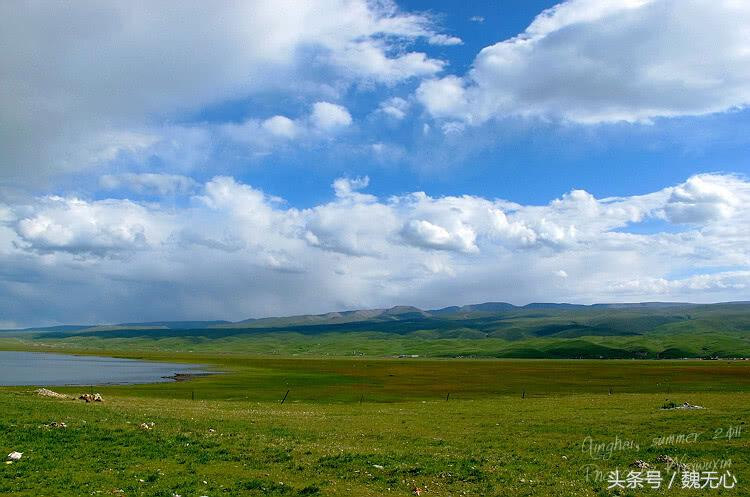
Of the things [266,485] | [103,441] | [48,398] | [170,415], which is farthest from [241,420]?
[48,398]

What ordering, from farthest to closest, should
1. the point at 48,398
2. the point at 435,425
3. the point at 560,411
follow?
the point at 48,398 → the point at 560,411 → the point at 435,425

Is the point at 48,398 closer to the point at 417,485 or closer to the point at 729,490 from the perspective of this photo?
the point at 417,485

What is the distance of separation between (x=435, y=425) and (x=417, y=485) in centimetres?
1838

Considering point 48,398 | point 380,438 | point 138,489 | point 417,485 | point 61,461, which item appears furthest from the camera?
point 48,398

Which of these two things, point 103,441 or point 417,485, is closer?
point 417,485

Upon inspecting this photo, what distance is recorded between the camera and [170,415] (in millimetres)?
40344

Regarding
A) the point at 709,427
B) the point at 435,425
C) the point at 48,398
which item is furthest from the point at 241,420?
the point at 709,427

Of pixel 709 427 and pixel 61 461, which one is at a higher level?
pixel 61 461

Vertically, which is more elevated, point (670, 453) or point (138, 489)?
point (138, 489)

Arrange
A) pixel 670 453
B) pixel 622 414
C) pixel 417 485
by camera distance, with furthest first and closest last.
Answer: pixel 622 414 → pixel 670 453 → pixel 417 485

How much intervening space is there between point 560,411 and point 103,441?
3644 centimetres

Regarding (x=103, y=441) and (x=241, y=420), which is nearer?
(x=103, y=441)

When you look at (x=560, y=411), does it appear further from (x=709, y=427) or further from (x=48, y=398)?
(x=48, y=398)

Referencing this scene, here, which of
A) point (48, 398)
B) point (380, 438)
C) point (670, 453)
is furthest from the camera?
point (48, 398)
